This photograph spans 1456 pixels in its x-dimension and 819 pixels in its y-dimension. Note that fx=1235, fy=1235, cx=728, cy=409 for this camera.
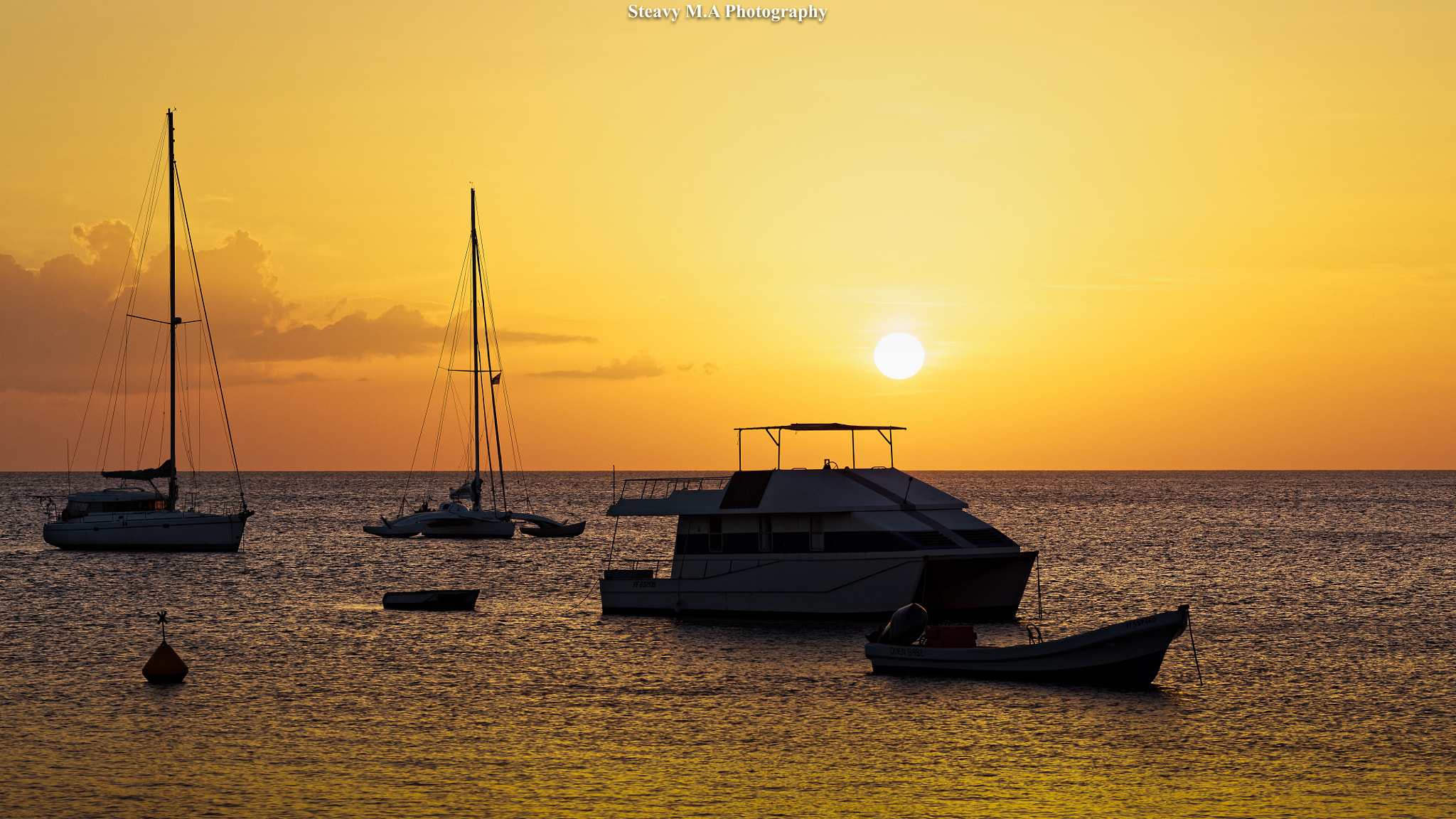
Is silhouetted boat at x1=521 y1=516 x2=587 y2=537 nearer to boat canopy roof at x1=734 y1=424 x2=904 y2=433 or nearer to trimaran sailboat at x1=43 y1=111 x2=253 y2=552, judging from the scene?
trimaran sailboat at x1=43 y1=111 x2=253 y2=552

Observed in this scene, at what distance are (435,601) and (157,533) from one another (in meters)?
39.6

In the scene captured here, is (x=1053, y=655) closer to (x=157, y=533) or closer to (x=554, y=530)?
(x=157, y=533)

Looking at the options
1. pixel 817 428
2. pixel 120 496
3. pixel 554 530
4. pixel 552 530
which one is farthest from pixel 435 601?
pixel 552 530

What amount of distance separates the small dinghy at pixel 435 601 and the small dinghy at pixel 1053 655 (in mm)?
25736

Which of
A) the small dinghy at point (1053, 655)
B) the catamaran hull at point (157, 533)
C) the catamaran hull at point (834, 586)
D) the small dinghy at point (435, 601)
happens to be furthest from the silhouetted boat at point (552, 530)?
the small dinghy at point (1053, 655)

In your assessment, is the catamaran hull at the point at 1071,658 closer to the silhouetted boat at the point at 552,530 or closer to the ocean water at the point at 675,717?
the ocean water at the point at 675,717

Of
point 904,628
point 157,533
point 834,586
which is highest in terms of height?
point 834,586

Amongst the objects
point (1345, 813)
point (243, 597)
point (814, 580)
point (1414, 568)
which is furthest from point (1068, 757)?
point (1414, 568)

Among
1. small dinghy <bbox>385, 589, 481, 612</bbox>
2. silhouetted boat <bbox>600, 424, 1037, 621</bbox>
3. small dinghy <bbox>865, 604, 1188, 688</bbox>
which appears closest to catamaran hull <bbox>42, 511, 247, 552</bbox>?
small dinghy <bbox>385, 589, 481, 612</bbox>

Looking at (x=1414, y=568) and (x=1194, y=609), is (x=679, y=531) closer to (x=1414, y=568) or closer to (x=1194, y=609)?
(x=1194, y=609)

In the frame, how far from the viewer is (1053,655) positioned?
115 feet

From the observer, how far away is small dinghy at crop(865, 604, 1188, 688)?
111 ft

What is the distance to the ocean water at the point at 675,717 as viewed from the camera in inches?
954

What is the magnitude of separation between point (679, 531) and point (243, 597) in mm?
27026
